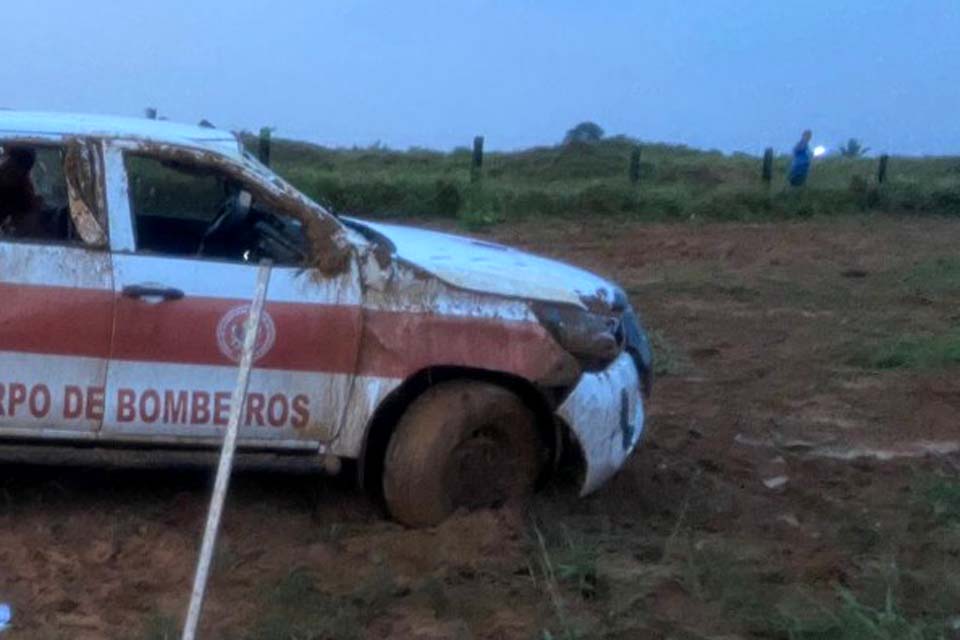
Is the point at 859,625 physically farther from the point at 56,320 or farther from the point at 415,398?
the point at 56,320

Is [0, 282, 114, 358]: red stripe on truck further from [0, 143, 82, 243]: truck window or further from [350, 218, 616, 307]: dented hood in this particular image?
[350, 218, 616, 307]: dented hood

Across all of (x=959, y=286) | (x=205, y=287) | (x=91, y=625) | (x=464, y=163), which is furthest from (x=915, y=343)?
(x=464, y=163)

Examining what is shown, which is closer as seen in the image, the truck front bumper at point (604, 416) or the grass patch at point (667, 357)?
the truck front bumper at point (604, 416)

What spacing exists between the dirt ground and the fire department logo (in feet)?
1.65

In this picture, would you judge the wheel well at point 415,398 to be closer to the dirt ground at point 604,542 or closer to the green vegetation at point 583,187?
the dirt ground at point 604,542

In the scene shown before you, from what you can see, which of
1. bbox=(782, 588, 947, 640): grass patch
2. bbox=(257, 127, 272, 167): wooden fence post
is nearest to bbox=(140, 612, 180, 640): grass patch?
bbox=(782, 588, 947, 640): grass patch

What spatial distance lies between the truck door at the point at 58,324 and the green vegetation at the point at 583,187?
1215 cm

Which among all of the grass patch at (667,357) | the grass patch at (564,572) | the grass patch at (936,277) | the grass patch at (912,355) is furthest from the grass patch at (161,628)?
the grass patch at (936,277)

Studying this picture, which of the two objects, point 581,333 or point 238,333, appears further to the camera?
point 581,333

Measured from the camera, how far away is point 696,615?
5.76 m

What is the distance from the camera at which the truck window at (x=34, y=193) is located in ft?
22.8

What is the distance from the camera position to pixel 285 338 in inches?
269

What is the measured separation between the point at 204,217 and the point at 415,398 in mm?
1411

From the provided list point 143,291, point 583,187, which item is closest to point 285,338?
point 143,291
